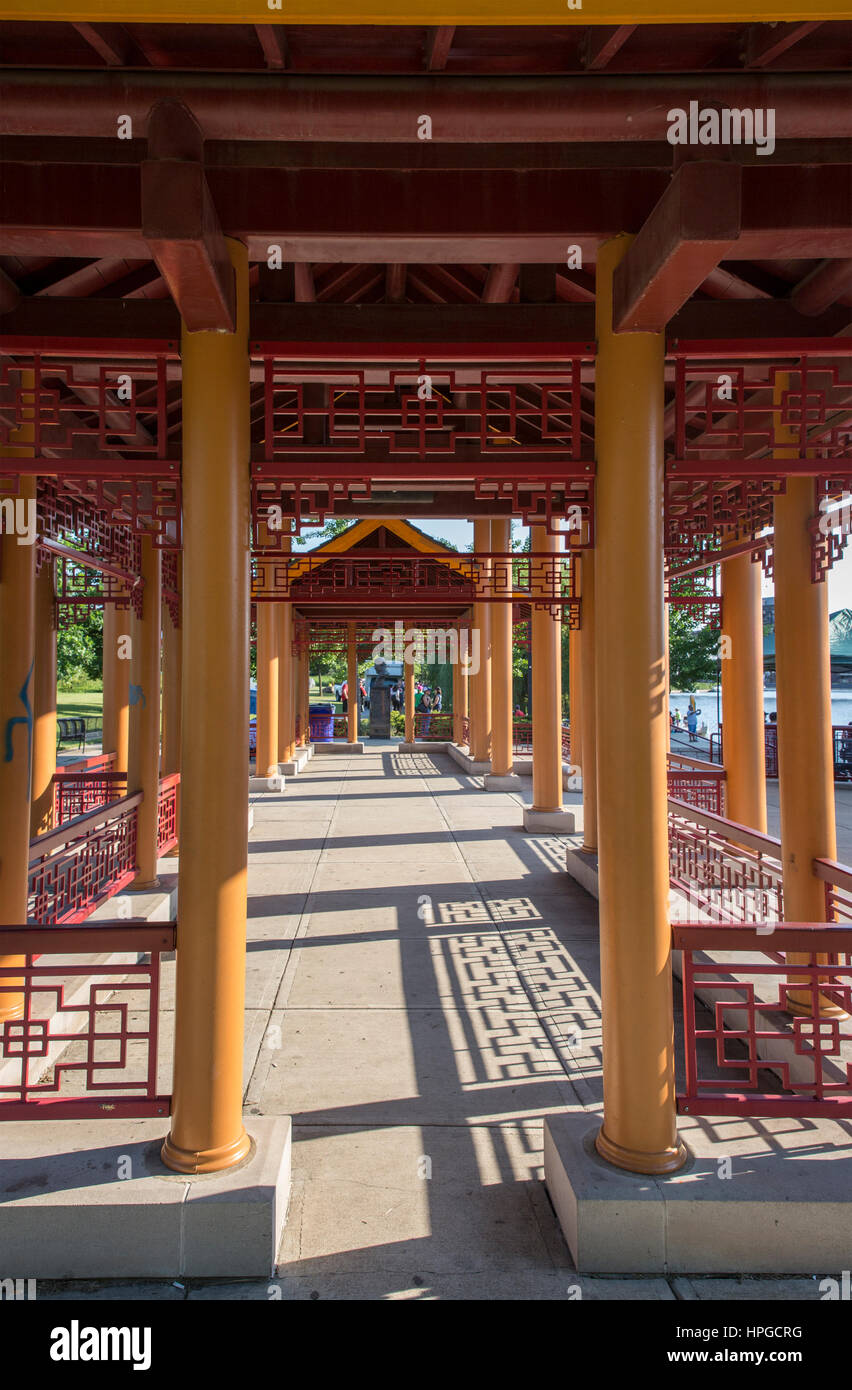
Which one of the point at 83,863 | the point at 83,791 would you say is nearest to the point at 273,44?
the point at 83,863

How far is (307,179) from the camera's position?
3.11m

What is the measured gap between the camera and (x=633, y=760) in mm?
3125

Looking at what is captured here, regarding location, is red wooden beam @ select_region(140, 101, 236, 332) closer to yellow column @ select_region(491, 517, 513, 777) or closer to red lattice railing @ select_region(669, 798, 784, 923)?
red lattice railing @ select_region(669, 798, 784, 923)

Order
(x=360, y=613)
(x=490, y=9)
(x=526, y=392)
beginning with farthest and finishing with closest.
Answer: (x=360, y=613)
(x=526, y=392)
(x=490, y=9)

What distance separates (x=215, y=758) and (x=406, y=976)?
3.39 metres

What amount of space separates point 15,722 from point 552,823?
312 inches

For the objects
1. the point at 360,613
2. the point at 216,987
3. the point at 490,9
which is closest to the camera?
the point at 490,9

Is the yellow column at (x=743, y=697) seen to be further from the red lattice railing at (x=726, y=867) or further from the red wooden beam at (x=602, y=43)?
the red wooden beam at (x=602, y=43)

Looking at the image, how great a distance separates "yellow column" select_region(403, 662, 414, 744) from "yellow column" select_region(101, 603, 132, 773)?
538 inches

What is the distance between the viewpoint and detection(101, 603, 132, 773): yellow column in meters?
8.42

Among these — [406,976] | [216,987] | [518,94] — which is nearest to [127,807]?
[406,976]

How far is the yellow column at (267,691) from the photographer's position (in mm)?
15094

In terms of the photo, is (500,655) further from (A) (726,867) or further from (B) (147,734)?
(A) (726,867)

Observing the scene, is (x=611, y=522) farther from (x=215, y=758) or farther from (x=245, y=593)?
(x=215, y=758)
